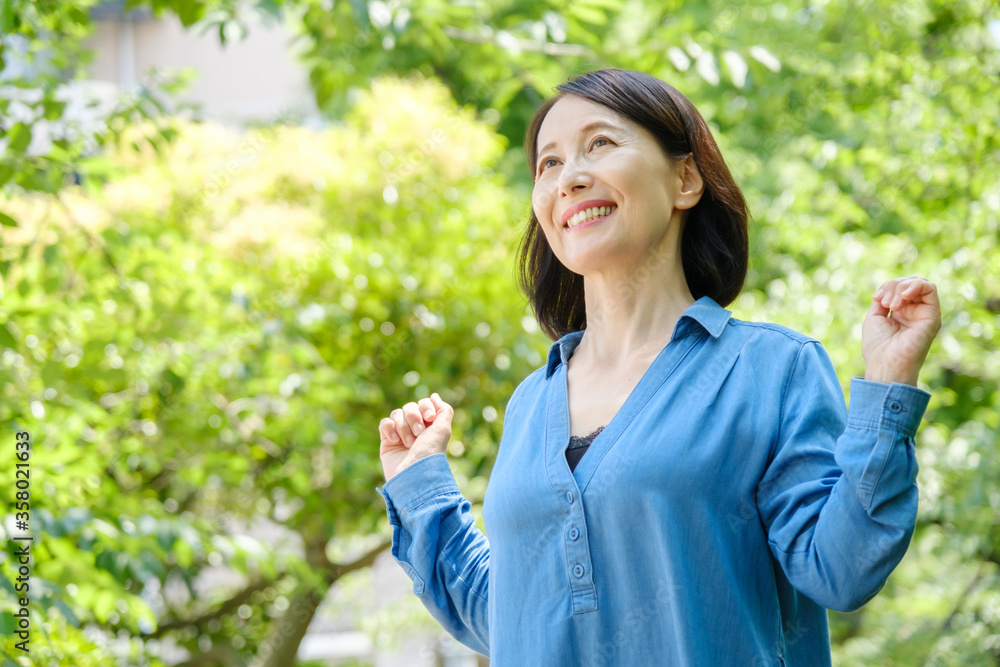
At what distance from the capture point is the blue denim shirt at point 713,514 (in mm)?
762

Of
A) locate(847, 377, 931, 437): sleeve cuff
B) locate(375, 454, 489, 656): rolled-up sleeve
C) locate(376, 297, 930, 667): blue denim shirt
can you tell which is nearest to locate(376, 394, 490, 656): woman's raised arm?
locate(375, 454, 489, 656): rolled-up sleeve

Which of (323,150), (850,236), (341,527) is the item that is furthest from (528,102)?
(341,527)

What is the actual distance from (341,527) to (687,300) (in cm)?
265

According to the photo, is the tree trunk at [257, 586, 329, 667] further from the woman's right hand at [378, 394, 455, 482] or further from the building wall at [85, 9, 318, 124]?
the building wall at [85, 9, 318, 124]

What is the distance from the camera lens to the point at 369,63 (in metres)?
3.22

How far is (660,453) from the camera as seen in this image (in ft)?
2.88

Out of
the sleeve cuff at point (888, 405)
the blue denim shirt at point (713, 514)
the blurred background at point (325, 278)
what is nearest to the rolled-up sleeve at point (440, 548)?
the blue denim shirt at point (713, 514)

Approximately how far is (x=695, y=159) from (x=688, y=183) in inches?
1.2

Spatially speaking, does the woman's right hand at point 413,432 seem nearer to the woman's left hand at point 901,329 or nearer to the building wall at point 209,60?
the woman's left hand at point 901,329

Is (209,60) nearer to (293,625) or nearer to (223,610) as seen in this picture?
(223,610)

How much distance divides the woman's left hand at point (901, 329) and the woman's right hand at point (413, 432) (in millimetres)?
556

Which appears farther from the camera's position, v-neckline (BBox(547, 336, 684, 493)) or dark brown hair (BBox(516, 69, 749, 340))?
dark brown hair (BBox(516, 69, 749, 340))

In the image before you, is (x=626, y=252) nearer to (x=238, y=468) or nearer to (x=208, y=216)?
(x=238, y=468)

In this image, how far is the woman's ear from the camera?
3.57 feet
